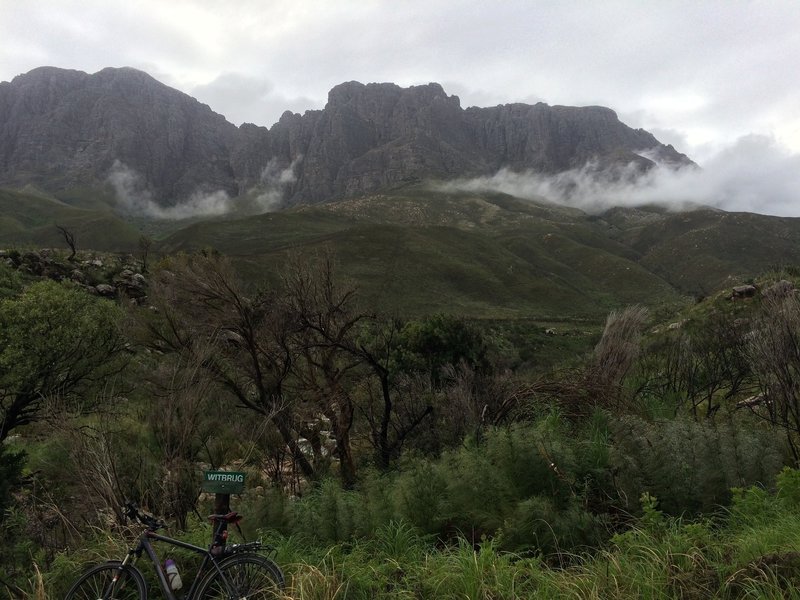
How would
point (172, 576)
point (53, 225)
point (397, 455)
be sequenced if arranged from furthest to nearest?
point (53, 225) < point (397, 455) < point (172, 576)

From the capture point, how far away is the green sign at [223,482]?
164 inches

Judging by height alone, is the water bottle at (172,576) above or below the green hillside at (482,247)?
below

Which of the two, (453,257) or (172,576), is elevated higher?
(453,257)

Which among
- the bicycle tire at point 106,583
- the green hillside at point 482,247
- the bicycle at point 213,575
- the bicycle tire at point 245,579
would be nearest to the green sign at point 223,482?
the bicycle at point 213,575

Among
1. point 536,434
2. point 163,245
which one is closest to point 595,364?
point 536,434

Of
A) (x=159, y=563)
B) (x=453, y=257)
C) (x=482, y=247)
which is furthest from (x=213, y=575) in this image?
(x=482, y=247)

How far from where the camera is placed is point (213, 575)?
3977 millimetres

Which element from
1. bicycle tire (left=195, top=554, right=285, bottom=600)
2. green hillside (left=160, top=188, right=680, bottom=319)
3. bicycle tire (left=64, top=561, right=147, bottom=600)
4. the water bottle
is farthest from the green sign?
green hillside (left=160, top=188, right=680, bottom=319)

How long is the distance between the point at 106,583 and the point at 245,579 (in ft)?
4.30

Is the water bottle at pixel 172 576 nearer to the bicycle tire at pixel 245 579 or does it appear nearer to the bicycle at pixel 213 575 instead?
the bicycle at pixel 213 575

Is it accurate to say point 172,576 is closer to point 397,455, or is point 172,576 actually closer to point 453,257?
point 397,455

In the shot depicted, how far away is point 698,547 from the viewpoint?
149 inches

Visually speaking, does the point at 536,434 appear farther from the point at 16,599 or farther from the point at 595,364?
the point at 16,599

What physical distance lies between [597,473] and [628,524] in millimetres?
787
